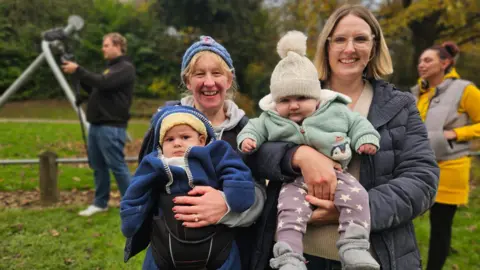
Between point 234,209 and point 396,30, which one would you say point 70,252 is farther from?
A: point 396,30

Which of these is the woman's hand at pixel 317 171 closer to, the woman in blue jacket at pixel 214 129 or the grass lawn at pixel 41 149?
the woman in blue jacket at pixel 214 129

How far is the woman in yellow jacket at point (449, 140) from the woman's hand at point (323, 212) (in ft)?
7.20

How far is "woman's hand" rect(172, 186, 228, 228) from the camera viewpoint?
169 cm

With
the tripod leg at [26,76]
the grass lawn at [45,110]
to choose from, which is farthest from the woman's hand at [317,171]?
the grass lawn at [45,110]

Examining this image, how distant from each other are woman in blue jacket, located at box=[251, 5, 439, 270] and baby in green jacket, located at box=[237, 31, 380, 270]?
5 centimetres

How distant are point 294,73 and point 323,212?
0.61m

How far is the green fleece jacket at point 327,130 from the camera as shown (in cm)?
168

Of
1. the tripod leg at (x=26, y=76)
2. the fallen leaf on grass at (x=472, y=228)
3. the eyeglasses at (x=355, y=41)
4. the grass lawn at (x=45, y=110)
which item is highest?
the eyeglasses at (x=355, y=41)

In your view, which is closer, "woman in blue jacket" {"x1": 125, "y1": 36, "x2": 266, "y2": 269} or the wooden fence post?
"woman in blue jacket" {"x1": 125, "y1": 36, "x2": 266, "y2": 269}

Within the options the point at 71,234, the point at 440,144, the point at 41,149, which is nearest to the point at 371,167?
the point at 440,144

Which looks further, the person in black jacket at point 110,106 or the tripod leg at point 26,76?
the tripod leg at point 26,76

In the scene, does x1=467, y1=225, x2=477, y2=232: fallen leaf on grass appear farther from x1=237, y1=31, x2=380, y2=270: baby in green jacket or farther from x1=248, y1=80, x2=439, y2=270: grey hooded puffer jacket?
x1=237, y1=31, x2=380, y2=270: baby in green jacket

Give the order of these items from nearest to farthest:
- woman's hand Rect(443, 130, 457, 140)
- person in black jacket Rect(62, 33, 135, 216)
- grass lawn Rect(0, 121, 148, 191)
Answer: woman's hand Rect(443, 130, 457, 140) < person in black jacket Rect(62, 33, 135, 216) < grass lawn Rect(0, 121, 148, 191)

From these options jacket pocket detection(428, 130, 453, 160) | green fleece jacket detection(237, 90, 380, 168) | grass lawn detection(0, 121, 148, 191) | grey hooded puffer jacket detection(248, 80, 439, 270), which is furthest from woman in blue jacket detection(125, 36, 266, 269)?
grass lawn detection(0, 121, 148, 191)
